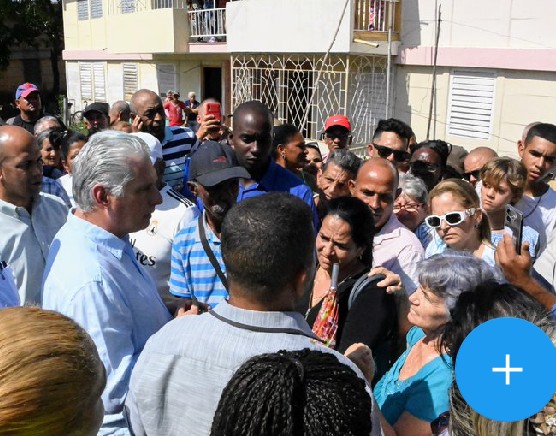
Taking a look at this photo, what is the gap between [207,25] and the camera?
14.4 m

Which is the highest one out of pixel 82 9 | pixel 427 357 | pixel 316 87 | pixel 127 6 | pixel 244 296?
pixel 82 9

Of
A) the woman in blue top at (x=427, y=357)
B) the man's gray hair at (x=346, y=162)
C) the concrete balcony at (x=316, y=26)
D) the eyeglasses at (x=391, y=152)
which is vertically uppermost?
the concrete balcony at (x=316, y=26)

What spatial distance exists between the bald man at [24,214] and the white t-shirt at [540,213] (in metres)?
2.99

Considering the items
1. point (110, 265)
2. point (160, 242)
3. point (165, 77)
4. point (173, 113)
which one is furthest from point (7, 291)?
point (165, 77)

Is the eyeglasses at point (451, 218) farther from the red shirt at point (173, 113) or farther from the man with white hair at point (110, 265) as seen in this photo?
the red shirt at point (173, 113)

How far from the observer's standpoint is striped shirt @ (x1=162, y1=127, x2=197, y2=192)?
15.1 feet

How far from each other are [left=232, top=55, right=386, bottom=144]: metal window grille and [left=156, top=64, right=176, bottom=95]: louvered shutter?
11.8 ft

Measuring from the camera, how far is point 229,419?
1069mm

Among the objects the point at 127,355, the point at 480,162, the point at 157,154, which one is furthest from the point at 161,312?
the point at 480,162

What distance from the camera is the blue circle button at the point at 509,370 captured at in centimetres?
107

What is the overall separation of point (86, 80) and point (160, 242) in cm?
1910

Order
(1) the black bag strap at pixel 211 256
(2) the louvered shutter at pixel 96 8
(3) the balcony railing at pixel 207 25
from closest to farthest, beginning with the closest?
(1) the black bag strap at pixel 211 256, (3) the balcony railing at pixel 207 25, (2) the louvered shutter at pixel 96 8

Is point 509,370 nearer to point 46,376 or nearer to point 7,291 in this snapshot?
point 46,376

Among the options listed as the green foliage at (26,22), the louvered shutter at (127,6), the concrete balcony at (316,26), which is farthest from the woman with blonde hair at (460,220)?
the green foliage at (26,22)
